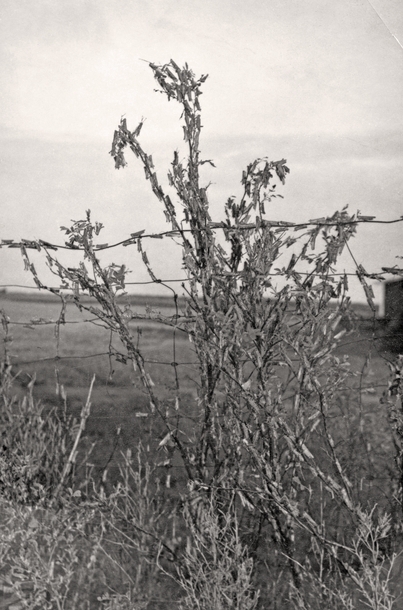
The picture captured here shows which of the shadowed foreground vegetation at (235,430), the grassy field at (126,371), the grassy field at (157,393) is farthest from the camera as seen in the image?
the grassy field at (126,371)

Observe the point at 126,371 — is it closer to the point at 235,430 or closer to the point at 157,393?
the point at 157,393

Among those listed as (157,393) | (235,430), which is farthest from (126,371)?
(235,430)

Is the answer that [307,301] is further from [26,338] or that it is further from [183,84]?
[26,338]

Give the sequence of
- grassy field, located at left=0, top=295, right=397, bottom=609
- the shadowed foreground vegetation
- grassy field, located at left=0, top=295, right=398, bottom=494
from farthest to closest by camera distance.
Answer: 1. grassy field, located at left=0, top=295, right=398, bottom=494
2. grassy field, located at left=0, top=295, right=397, bottom=609
3. the shadowed foreground vegetation

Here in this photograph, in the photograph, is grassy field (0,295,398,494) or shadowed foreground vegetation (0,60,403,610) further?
grassy field (0,295,398,494)

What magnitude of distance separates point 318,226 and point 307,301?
305 millimetres

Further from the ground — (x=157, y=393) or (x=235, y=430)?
(x=235, y=430)

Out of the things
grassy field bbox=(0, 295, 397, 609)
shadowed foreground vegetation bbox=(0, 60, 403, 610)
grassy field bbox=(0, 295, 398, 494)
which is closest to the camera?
shadowed foreground vegetation bbox=(0, 60, 403, 610)

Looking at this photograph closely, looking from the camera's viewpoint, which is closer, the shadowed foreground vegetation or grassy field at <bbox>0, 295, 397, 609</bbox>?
the shadowed foreground vegetation

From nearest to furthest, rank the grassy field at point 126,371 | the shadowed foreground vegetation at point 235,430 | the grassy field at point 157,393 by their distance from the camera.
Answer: the shadowed foreground vegetation at point 235,430
the grassy field at point 157,393
the grassy field at point 126,371

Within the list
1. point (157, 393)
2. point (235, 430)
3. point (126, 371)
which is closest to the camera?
point (235, 430)

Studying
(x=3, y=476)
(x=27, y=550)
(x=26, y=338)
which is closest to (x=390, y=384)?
(x=27, y=550)

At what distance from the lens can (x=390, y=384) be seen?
94.9 inches

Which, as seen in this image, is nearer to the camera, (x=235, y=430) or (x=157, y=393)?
(x=235, y=430)
